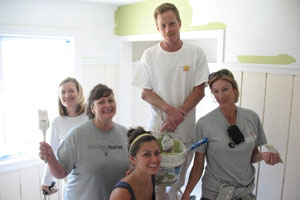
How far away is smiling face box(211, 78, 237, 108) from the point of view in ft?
5.32

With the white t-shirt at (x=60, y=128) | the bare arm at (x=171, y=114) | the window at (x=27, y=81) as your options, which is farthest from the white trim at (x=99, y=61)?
the bare arm at (x=171, y=114)

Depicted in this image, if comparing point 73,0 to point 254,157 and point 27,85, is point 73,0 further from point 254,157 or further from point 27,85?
point 254,157

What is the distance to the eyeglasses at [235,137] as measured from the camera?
1594 mm

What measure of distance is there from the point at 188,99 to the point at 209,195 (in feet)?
2.10

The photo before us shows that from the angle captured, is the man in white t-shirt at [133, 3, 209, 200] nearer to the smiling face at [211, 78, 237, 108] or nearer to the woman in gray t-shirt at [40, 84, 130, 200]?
the smiling face at [211, 78, 237, 108]

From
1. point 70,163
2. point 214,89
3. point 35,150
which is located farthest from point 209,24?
point 35,150

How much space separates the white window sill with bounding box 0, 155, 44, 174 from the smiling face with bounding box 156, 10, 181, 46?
6.86 feet

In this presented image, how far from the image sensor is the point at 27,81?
3090 millimetres

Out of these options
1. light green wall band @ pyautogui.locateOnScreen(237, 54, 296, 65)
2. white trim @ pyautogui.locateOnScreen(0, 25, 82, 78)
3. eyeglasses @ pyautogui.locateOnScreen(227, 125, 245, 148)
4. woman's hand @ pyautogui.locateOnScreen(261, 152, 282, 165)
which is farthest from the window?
woman's hand @ pyautogui.locateOnScreen(261, 152, 282, 165)

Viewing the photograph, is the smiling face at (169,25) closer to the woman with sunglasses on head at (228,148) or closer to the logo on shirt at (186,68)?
the logo on shirt at (186,68)

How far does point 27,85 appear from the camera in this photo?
3.10m

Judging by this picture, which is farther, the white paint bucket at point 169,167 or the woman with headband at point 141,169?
the white paint bucket at point 169,167

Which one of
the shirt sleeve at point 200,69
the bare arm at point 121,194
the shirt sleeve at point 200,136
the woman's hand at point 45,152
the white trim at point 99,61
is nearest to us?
the bare arm at point 121,194

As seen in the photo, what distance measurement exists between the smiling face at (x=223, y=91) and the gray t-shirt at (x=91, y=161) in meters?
0.66
